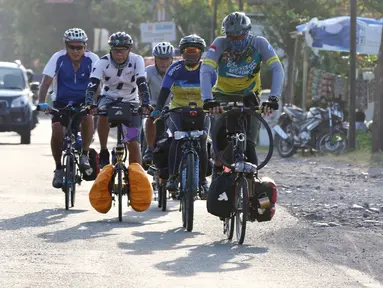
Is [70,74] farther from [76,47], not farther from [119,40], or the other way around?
[119,40]

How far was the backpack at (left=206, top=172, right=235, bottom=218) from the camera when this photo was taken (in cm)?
1008

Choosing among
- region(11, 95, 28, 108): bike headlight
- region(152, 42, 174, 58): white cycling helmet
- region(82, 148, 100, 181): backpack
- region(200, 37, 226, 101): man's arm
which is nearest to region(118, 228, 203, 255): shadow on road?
region(200, 37, 226, 101): man's arm

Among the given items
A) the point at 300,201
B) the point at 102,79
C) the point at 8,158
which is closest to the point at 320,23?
Answer: the point at 8,158

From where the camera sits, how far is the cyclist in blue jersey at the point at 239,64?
10.2 metres

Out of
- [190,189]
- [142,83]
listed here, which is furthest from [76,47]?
[190,189]

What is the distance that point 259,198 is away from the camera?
995 cm

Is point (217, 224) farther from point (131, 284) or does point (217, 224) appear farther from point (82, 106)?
point (131, 284)

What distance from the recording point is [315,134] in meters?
25.9

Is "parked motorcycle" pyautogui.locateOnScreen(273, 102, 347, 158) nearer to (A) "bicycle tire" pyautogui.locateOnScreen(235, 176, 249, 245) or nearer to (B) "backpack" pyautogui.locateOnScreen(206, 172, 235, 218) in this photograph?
(B) "backpack" pyautogui.locateOnScreen(206, 172, 235, 218)

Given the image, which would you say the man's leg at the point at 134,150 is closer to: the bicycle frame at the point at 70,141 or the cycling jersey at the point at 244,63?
the bicycle frame at the point at 70,141

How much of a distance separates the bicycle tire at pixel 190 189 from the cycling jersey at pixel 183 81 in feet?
3.02

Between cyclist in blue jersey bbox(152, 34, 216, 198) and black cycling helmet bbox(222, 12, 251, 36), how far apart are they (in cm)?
149

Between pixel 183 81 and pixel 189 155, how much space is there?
3.23 feet

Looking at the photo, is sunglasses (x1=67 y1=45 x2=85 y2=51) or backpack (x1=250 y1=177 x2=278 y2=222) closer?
backpack (x1=250 y1=177 x2=278 y2=222)
